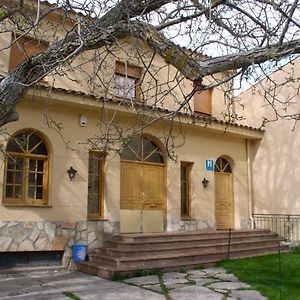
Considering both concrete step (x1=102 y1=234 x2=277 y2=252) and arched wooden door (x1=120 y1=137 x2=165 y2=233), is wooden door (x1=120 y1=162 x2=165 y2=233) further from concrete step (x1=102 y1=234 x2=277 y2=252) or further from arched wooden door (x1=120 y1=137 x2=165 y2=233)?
concrete step (x1=102 y1=234 x2=277 y2=252)

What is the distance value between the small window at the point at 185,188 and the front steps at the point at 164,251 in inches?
57.8

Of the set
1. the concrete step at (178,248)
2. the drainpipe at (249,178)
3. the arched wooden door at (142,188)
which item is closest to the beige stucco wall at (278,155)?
the drainpipe at (249,178)

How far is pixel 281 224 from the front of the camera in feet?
48.5

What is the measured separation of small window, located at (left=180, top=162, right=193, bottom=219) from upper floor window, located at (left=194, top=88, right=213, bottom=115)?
2.26 m

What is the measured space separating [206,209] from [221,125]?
2571 millimetres

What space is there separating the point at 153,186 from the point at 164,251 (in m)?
2.61

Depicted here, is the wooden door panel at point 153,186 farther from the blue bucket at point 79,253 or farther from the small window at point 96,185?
the blue bucket at point 79,253

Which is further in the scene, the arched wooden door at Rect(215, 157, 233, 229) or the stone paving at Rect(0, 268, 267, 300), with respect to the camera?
the arched wooden door at Rect(215, 157, 233, 229)

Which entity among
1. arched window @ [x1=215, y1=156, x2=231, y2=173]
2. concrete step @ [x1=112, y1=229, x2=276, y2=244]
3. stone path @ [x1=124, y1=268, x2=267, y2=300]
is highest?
arched window @ [x1=215, y1=156, x2=231, y2=173]

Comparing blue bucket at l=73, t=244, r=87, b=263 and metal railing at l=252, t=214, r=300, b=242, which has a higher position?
metal railing at l=252, t=214, r=300, b=242

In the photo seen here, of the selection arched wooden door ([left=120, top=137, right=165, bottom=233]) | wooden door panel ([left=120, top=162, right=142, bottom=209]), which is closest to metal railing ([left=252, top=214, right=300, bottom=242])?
arched wooden door ([left=120, top=137, right=165, bottom=233])

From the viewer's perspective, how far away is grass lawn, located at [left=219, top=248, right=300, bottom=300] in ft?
26.0

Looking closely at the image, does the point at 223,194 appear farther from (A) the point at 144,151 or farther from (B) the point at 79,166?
(B) the point at 79,166

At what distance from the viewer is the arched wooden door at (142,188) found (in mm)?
12422
